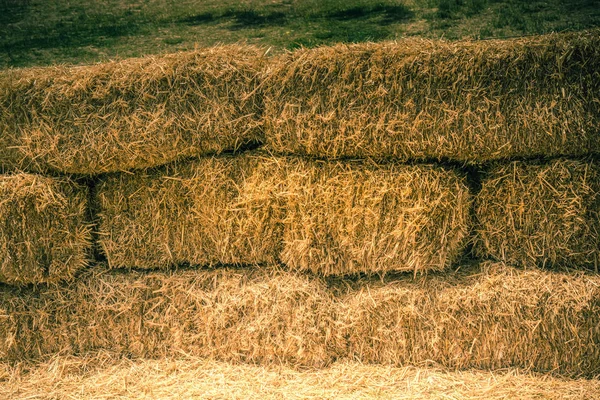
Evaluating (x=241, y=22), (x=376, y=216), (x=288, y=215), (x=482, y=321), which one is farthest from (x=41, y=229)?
(x=241, y=22)

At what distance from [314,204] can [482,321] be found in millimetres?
1146

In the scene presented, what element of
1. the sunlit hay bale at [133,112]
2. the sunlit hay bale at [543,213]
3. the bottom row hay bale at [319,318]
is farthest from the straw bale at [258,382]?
the sunlit hay bale at [133,112]

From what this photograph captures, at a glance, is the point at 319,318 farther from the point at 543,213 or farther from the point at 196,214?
the point at 543,213

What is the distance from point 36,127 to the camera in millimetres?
3012

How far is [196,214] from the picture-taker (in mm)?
3115

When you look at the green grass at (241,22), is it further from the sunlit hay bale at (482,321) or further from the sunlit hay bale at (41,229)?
the sunlit hay bale at (482,321)

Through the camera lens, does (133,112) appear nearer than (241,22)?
Yes

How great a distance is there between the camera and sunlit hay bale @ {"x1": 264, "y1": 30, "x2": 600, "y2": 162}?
2697 millimetres

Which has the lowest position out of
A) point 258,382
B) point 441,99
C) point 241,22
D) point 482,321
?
point 258,382

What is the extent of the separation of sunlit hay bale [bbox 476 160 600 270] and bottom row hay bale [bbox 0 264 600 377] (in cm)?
12

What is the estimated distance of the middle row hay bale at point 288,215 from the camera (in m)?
2.93

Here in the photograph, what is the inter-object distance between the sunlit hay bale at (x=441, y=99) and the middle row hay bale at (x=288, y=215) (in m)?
0.17

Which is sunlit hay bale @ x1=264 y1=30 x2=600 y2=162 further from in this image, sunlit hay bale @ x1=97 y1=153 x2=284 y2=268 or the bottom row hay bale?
the bottom row hay bale

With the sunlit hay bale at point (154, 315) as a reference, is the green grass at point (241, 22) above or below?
above
